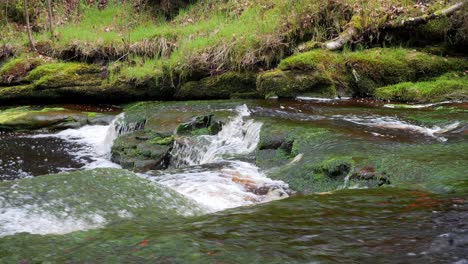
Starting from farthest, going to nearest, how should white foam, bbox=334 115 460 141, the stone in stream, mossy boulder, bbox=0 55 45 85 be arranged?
mossy boulder, bbox=0 55 45 85, white foam, bbox=334 115 460 141, the stone in stream

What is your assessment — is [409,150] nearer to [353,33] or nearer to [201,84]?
[353,33]

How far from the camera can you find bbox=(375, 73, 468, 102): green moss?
9.31m

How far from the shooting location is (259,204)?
3830mm

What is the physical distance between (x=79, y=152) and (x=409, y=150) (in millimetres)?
6776

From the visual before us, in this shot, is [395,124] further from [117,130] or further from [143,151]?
[117,130]

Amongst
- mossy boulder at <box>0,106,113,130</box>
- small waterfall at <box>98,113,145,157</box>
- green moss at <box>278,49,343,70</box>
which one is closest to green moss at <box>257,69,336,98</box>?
green moss at <box>278,49,343,70</box>

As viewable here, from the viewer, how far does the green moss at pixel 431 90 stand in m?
9.31

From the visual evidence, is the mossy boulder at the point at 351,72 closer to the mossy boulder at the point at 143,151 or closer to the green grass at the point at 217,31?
the green grass at the point at 217,31

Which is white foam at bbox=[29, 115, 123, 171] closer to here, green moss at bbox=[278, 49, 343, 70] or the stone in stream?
green moss at bbox=[278, 49, 343, 70]

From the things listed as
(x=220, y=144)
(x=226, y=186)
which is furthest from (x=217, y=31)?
(x=226, y=186)

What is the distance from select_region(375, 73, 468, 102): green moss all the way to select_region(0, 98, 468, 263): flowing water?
3.40 ft

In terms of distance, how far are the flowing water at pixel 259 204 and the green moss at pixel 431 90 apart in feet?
3.40

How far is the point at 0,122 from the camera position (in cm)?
1119

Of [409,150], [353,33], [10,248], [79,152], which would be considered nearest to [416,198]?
[409,150]
